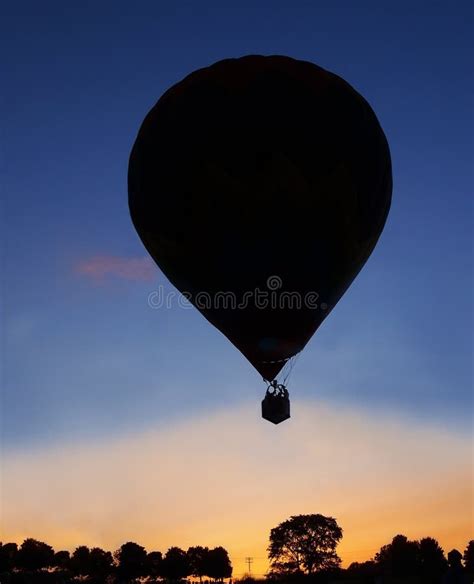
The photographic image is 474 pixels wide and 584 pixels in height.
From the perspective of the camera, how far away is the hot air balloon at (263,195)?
19875mm

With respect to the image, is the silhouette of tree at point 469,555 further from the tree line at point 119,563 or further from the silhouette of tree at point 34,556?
the silhouette of tree at point 34,556

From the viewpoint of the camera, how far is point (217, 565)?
115688 mm

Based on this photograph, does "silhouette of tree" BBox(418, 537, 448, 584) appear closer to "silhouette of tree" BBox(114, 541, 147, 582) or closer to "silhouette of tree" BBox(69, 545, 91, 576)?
"silhouette of tree" BBox(114, 541, 147, 582)

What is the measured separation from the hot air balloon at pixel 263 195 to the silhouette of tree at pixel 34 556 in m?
101

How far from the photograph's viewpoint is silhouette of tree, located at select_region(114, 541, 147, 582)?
10944 centimetres

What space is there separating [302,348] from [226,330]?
2477 mm

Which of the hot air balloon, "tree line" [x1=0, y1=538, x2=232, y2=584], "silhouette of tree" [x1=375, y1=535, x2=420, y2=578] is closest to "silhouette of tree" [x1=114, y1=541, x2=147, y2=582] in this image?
"tree line" [x1=0, y1=538, x2=232, y2=584]

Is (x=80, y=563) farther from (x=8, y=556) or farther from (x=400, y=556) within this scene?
(x=400, y=556)

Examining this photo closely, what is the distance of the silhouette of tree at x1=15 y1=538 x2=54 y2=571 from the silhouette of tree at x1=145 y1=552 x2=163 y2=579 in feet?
51.7

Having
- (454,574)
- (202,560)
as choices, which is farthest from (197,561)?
(454,574)

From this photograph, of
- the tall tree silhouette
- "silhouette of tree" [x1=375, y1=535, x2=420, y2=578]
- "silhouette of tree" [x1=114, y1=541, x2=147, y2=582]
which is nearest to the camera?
the tall tree silhouette

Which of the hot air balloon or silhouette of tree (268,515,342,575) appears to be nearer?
the hot air balloon

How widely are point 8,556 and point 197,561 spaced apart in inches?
1215

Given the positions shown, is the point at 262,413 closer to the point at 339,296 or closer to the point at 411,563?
the point at 339,296
